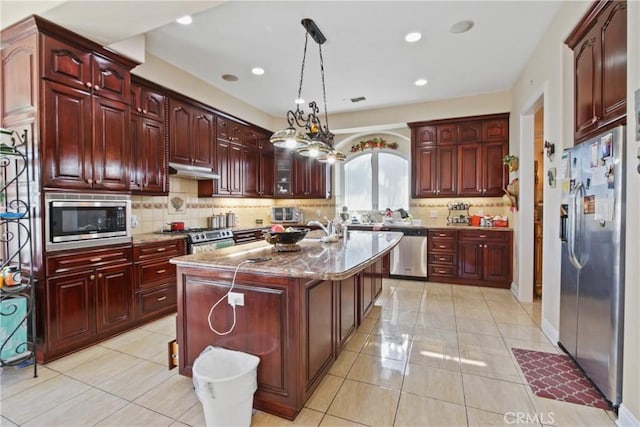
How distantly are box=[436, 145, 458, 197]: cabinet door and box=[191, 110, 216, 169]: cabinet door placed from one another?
3.76m

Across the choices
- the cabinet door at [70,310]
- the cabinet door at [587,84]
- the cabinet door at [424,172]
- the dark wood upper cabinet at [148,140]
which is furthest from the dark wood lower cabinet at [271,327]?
the cabinet door at [424,172]

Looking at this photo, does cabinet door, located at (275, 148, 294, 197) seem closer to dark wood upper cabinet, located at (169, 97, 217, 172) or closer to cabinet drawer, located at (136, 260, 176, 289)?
dark wood upper cabinet, located at (169, 97, 217, 172)

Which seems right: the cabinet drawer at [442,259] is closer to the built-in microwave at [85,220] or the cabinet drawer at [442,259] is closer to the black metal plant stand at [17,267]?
the built-in microwave at [85,220]

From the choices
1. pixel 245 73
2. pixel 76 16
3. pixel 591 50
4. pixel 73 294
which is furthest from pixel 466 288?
pixel 76 16

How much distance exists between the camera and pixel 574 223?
222 cm

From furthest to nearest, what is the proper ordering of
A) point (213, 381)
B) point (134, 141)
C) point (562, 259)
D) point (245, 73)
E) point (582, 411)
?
point (245, 73), point (134, 141), point (562, 259), point (582, 411), point (213, 381)

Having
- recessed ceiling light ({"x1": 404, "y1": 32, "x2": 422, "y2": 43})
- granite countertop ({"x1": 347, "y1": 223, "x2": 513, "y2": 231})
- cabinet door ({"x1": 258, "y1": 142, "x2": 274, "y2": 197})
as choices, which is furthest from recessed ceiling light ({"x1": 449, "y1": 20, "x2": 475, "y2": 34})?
cabinet door ({"x1": 258, "y1": 142, "x2": 274, "y2": 197})

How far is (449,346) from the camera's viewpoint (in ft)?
8.71

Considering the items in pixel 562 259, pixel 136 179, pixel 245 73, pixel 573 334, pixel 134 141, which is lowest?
pixel 573 334

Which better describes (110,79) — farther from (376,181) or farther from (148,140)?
(376,181)

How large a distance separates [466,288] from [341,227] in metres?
2.53

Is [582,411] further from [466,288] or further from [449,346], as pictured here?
[466,288]

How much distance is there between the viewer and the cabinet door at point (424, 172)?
513cm

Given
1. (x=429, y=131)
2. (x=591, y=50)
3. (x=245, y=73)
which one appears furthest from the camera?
(x=429, y=131)
